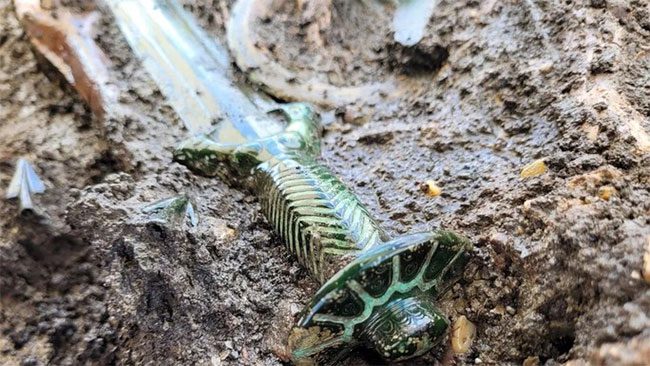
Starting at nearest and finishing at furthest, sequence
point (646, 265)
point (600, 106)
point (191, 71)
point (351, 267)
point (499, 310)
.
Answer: point (646, 265)
point (351, 267)
point (499, 310)
point (600, 106)
point (191, 71)

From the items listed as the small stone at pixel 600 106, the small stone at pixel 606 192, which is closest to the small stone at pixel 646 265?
the small stone at pixel 606 192

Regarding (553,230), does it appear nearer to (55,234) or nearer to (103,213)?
(103,213)

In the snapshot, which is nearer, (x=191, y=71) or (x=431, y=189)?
(x=431, y=189)

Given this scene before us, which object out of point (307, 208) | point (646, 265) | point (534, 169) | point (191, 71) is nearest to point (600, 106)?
point (534, 169)

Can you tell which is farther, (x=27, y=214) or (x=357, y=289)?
(x=27, y=214)

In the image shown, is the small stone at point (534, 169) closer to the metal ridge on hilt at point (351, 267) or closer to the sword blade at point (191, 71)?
the metal ridge on hilt at point (351, 267)

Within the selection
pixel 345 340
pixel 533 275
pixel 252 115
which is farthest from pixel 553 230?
pixel 252 115

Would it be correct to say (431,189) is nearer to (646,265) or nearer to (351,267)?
(351,267)
